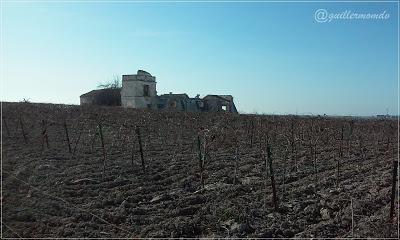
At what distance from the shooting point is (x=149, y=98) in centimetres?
3853

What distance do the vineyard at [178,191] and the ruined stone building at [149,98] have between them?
25867mm

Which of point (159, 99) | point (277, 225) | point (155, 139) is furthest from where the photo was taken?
point (159, 99)

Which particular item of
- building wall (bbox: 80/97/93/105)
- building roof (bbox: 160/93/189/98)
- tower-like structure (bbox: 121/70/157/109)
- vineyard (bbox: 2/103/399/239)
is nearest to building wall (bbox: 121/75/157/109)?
tower-like structure (bbox: 121/70/157/109)

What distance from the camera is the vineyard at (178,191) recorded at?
18.3 feet

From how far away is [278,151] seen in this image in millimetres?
11648

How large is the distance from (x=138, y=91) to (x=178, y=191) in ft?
102

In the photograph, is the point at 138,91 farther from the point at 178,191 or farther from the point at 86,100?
the point at 178,191

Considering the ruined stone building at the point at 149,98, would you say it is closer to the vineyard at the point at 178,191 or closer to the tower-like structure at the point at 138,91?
the tower-like structure at the point at 138,91

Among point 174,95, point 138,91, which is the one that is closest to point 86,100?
point 138,91

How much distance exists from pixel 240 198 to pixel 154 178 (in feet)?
7.09

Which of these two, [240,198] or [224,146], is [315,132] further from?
[240,198]

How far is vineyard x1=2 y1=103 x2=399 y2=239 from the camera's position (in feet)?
18.3

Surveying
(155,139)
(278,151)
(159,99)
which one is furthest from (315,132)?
(159,99)

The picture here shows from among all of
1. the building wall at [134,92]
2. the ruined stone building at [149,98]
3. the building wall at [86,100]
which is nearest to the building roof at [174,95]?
the ruined stone building at [149,98]
